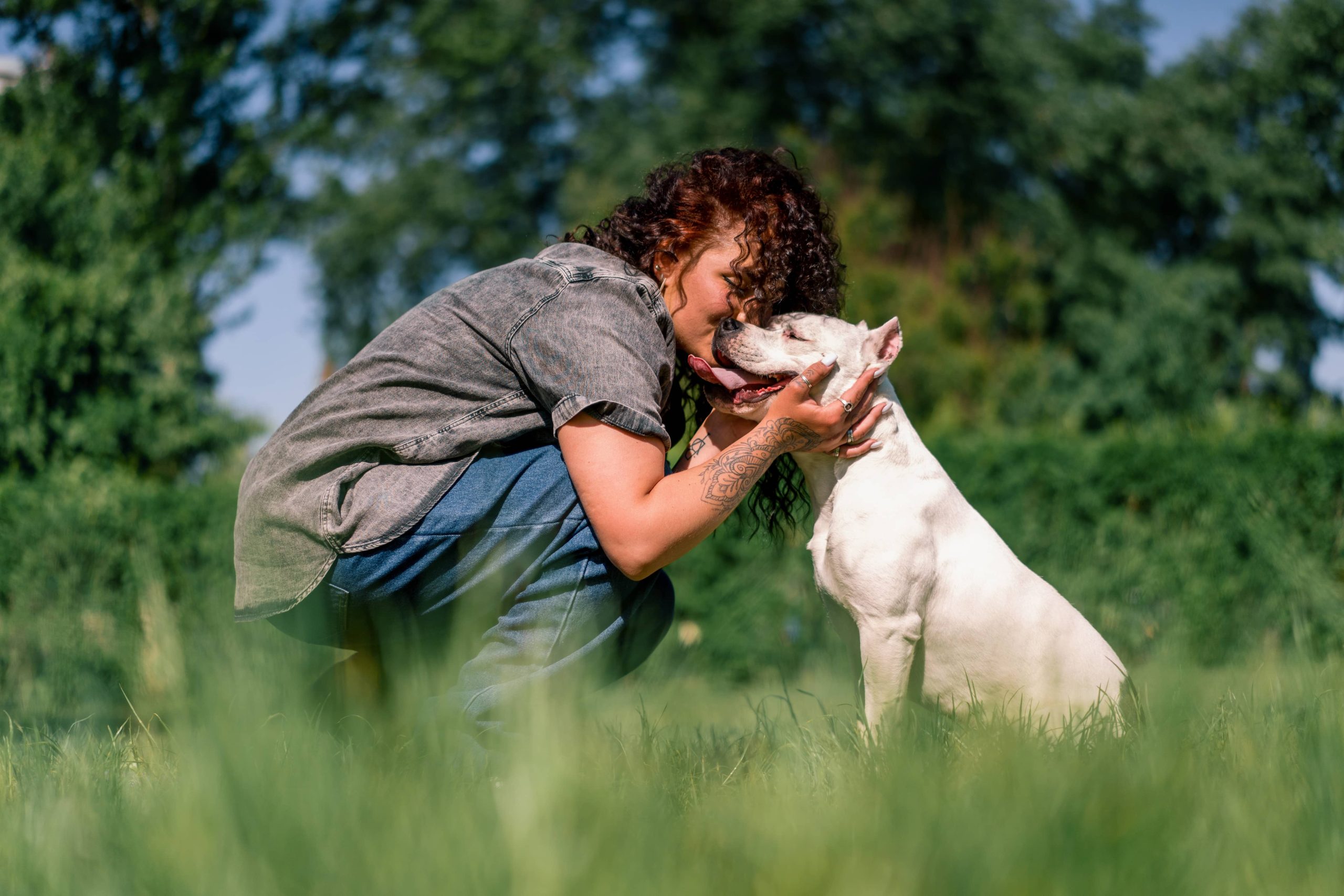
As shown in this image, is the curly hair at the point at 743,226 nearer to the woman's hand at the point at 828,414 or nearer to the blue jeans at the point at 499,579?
the woman's hand at the point at 828,414

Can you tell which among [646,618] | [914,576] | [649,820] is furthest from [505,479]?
[649,820]

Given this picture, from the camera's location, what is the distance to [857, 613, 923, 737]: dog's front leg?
112 inches

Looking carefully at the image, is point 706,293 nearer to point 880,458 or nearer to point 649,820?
point 880,458

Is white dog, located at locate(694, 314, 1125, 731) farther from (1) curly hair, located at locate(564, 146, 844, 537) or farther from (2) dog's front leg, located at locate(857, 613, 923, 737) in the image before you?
(1) curly hair, located at locate(564, 146, 844, 537)

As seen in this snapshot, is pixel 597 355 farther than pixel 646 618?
No

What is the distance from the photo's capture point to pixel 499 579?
2596 mm

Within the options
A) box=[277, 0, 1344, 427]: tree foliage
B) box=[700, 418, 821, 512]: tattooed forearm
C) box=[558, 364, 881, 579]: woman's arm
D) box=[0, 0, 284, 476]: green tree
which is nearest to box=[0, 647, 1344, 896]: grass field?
box=[558, 364, 881, 579]: woman's arm

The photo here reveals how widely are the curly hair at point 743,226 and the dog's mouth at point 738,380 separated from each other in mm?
165

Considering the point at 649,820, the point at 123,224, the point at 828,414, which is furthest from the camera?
the point at 123,224

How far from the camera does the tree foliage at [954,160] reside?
1761cm

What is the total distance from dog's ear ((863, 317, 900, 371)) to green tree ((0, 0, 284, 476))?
5.96m

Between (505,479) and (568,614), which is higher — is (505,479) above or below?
above

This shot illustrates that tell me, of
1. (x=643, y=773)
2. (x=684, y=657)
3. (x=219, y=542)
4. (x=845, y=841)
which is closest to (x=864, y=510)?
(x=684, y=657)

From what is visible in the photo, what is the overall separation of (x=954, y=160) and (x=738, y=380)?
19.2 meters
